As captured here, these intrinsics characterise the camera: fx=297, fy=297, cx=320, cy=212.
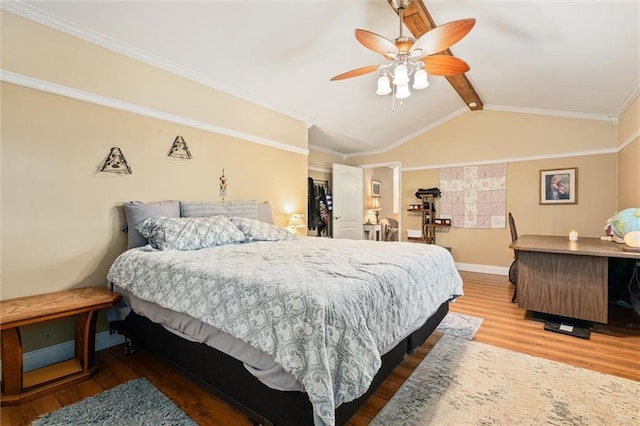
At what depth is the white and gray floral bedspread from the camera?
1140 mm

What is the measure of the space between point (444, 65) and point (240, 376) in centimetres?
276

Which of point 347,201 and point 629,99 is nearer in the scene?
point 629,99

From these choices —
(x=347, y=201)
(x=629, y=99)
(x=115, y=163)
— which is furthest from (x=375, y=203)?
(x=115, y=163)

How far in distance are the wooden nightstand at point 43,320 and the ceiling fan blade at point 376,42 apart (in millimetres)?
2670

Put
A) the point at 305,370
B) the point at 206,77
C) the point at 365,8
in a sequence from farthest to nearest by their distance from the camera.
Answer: the point at 206,77
the point at 365,8
the point at 305,370

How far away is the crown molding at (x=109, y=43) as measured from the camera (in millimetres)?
2143

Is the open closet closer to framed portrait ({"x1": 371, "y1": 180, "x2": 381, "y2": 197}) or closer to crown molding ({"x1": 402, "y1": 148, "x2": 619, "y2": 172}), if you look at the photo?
crown molding ({"x1": 402, "y1": 148, "x2": 619, "y2": 172})

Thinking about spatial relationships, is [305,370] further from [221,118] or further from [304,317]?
[221,118]

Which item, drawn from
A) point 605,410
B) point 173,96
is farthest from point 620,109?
point 173,96

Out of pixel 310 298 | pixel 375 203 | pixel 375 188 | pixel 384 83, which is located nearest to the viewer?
pixel 310 298

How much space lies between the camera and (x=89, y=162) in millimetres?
2455

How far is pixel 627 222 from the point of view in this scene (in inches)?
110

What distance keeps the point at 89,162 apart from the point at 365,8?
9.07 feet

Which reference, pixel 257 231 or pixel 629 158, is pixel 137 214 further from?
pixel 629 158
